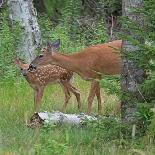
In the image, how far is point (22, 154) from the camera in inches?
257

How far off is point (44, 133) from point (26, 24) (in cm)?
583

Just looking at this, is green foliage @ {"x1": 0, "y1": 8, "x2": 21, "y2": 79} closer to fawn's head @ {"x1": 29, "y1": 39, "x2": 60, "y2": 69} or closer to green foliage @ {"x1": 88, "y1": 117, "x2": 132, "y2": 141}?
fawn's head @ {"x1": 29, "y1": 39, "x2": 60, "y2": 69}

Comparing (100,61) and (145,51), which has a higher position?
(145,51)

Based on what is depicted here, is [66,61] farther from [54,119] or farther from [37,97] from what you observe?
[54,119]

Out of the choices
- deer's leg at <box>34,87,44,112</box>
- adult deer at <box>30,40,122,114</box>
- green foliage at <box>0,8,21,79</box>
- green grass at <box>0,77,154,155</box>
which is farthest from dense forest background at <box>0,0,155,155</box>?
green foliage at <box>0,8,21,79</box>

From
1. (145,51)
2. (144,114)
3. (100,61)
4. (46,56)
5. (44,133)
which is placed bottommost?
(100,61)

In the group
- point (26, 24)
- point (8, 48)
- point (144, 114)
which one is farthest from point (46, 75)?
point (144, 114)

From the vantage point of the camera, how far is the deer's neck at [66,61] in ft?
35.7

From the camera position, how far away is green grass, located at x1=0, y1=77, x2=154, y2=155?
675cm

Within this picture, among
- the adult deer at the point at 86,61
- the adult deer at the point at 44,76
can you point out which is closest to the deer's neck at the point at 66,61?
the adult deer at the point at 86,61

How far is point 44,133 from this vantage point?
24.7ft

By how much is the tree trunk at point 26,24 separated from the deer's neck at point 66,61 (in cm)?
222

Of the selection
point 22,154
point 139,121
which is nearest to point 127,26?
point 139,121

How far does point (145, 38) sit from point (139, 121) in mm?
930
